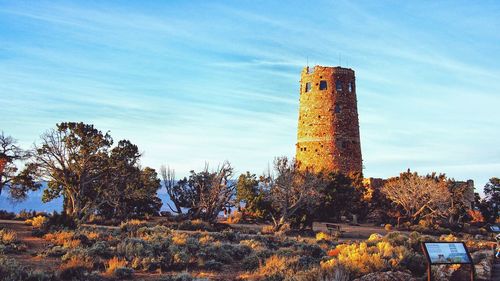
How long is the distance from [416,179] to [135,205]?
25707mm

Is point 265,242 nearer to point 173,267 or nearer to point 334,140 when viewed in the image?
point 173,267

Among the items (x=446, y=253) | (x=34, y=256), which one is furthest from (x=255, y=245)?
(x=446, y=253)

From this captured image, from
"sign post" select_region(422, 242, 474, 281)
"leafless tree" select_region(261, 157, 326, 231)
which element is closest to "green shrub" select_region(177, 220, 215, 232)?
"leafless tree" select_region(261, 157, 326, 231)

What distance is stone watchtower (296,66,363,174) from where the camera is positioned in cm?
5191

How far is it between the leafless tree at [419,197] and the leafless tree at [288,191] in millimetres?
10211

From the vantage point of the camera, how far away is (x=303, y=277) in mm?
12656

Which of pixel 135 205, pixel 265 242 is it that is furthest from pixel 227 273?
pixel 135 205

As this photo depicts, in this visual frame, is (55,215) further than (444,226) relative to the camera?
No

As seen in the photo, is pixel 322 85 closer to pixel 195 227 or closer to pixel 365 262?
pixel 195 227

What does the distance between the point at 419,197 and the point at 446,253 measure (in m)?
34.6

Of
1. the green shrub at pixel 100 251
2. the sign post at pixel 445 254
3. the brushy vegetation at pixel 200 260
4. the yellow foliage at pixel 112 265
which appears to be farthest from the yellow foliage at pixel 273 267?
the green shrub at pixel 100 251

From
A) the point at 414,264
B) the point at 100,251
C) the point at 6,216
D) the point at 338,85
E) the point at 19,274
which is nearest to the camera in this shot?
the point at 19,274

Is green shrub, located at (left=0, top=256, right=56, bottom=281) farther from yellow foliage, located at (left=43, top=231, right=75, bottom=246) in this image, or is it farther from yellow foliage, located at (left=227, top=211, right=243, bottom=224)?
yellow foliage, located at (left=227, top=211, right=243, bottom=224)

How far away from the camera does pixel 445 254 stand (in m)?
11.7
